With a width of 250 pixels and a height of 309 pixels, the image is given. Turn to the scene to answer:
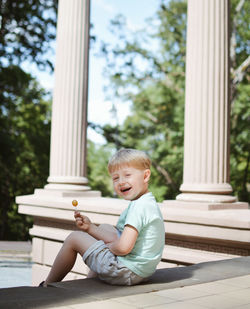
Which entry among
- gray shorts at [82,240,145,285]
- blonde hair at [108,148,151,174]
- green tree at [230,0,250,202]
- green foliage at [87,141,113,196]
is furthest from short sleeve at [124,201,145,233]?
green foliage at [87,141,113,196]

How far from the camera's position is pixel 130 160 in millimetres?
10039

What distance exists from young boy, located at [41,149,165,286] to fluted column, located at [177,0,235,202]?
8.34 metres

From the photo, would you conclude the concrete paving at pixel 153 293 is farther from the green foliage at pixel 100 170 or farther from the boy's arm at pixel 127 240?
the green foliage at pixel 100 170

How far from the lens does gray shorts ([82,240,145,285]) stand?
396 inches

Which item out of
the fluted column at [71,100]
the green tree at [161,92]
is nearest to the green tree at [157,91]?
the green tree at [161,92]

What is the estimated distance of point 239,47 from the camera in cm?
6291

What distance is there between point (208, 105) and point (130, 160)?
9.31 m

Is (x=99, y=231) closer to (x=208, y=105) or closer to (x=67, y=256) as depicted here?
(x=67, y=256)

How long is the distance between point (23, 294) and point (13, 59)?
49597 millimetres

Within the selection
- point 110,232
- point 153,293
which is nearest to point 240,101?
point 110,232

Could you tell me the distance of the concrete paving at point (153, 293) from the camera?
8.03 meters

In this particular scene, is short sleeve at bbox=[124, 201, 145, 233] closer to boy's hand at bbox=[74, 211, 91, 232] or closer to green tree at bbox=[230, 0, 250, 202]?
boy's hand at bbox=[74, 211, 91, 232]

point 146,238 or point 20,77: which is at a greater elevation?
point 20,77

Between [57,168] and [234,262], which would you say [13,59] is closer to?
[57,168]
